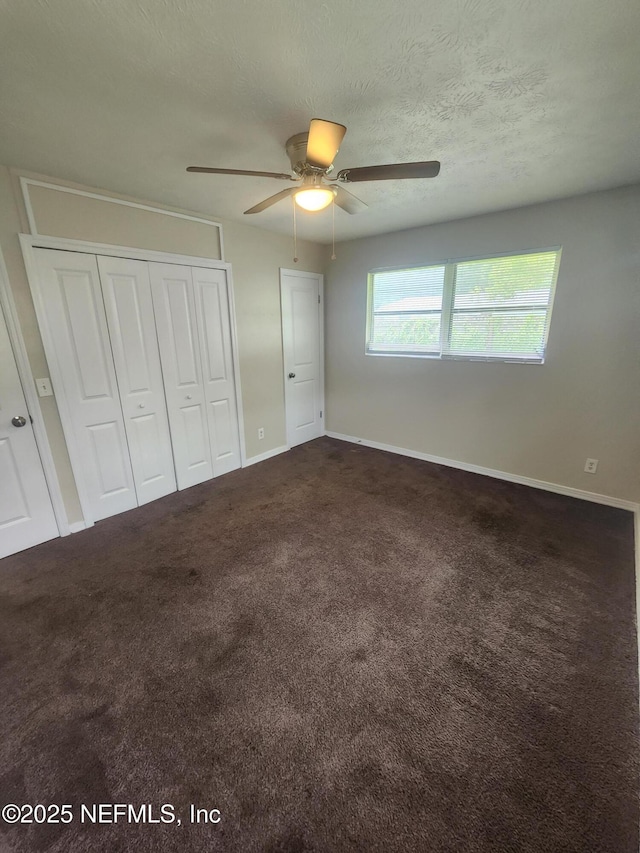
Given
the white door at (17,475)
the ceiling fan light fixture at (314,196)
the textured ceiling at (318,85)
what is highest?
the textured ceiling at (318,85)

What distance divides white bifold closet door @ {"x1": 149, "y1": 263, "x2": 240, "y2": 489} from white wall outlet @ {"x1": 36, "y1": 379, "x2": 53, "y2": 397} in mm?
822

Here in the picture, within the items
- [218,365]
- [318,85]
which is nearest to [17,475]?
[218,365]

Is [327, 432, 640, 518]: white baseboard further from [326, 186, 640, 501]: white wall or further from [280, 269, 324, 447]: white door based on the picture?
[280, 269, 324, 447]: white door

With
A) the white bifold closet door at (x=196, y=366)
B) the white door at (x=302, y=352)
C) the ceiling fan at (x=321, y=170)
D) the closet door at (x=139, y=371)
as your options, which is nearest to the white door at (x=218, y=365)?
the white bifold closet door at (x=196, y=366)

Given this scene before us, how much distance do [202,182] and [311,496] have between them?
8.41 ft

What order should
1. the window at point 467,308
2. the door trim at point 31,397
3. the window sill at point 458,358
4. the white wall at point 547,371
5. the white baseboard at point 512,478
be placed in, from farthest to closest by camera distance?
the window sill at point 458,358 → the window at point 467,308 → the white baseboard at point 512,478 → the white wall at point 547,371 → the door trim at point 31,397

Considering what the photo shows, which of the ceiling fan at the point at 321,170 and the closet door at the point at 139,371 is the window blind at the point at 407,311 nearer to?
the ceiling fan at the point at 321,170

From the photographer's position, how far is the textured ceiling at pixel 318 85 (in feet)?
3.59

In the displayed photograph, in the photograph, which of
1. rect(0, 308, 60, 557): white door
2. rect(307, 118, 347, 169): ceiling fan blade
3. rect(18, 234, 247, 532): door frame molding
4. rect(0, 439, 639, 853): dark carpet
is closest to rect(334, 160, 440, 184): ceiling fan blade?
rect(307, 118, 347, 169): ceiling fan blade

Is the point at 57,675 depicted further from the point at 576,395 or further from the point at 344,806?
the point at 576,395

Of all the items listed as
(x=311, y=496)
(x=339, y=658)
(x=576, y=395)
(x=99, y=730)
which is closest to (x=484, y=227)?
(x=576, y=395)

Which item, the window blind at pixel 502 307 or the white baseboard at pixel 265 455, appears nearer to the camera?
the window blind at pixel 502 307

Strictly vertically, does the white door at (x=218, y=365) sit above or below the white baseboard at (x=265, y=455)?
above

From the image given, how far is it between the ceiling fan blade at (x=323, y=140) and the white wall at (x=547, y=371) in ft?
7.30
